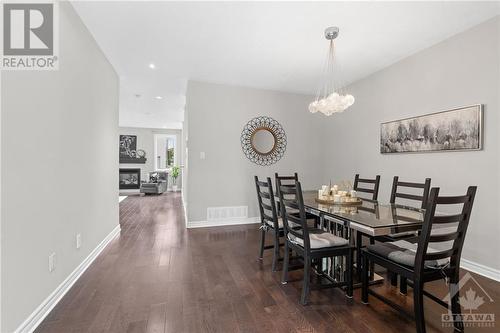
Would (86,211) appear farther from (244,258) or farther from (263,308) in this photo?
(263,308)

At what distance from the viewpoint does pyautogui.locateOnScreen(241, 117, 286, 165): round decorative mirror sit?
14.9ft

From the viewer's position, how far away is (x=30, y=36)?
172 cm

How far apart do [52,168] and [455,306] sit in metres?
3.15

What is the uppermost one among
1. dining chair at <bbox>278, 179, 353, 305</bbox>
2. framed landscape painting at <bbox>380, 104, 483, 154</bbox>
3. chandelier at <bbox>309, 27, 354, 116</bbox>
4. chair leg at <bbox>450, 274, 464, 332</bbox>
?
chandelier at <bbox>309, 27, 354, 116</bbox>

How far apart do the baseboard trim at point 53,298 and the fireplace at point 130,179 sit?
6808mm

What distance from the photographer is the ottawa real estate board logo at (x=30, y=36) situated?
147 centimetres

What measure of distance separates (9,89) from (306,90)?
14.5 feet

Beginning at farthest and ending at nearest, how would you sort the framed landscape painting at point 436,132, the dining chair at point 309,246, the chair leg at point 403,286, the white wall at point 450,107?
1. the framed landscape painting at point 436,132
2. the white wall at point 450,107
3. the chair leg at point 403,286
4. the dining chair at point 309,246

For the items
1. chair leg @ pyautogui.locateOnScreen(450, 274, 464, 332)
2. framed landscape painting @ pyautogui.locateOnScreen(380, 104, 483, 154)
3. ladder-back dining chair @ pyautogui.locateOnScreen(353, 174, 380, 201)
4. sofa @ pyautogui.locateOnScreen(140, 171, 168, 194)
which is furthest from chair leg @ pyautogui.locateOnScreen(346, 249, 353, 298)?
sofa @ pyautogui.locateOnScreen(140, 171, 168, 194)

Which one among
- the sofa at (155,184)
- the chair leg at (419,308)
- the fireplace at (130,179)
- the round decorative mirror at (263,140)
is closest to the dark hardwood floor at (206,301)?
the chair leg at (419,308)

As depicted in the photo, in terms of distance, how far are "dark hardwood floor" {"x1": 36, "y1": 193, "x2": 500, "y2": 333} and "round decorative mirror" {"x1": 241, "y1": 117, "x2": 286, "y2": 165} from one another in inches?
81.8

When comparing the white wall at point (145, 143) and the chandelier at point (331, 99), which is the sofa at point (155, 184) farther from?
the chandelier at point (331, 99)

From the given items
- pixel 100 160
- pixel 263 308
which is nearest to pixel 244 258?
pixel 263 308

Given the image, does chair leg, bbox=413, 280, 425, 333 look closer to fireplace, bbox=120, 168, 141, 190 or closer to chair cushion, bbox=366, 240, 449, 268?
chair cushion, bbox=366, 240, 449, 268
